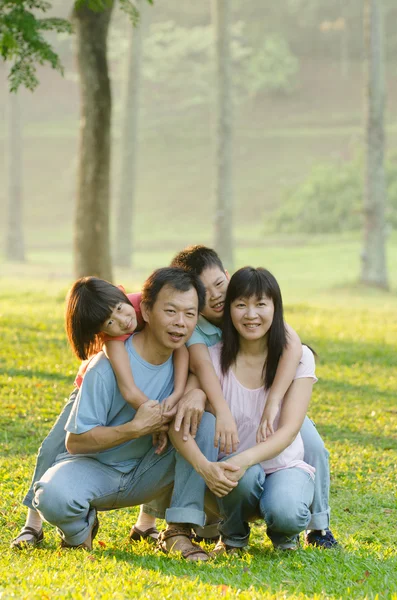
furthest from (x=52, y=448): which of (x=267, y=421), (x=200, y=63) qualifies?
(x=200, y=63)

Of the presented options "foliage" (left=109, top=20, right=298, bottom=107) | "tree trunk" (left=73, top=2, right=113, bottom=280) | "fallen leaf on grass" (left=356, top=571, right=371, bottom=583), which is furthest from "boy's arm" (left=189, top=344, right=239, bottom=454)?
"foliage" (left=109, top=20, right=298, bottom=107)

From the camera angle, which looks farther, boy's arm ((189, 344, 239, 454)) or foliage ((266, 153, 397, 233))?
foliage ((266, 153, 397, 233))

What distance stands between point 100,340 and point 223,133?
18.5 meters

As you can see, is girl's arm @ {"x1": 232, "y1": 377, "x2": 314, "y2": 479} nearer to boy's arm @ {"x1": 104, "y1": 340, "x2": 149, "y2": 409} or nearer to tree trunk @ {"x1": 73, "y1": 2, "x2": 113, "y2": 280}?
boy's arm @ {"x1": 104, "y1": 340, "x2": 149, "y2": 409}

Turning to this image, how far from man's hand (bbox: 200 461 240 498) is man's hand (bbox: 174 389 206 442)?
7.3 inches

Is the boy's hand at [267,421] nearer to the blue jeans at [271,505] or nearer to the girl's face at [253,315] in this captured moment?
the blue jeans at [271,505]

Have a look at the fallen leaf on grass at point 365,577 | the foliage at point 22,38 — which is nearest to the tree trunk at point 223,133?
the foliage at point 22,38

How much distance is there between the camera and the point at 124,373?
4.22m

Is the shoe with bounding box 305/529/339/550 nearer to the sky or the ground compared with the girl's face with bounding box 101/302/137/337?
nearer to the ground

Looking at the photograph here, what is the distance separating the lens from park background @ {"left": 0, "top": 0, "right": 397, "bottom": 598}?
4043mm

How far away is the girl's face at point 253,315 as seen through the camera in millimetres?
4332

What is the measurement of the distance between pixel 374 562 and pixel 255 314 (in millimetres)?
1217

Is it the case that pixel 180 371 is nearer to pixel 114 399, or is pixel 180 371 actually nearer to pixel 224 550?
pixel 114 399

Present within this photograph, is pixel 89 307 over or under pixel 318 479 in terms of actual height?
over
